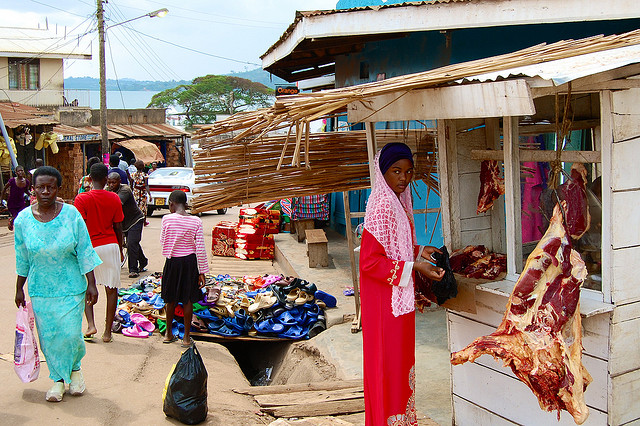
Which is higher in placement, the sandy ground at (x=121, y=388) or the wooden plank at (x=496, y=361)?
the wooden plank at (x=496, y=361)

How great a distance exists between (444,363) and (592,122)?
2636 millimetres

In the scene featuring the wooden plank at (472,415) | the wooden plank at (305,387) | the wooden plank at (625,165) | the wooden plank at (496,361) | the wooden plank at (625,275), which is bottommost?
the wooden plank at (305,387)

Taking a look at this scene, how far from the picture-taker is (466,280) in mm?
3951

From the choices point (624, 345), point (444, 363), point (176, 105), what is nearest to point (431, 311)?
point (444, 363)

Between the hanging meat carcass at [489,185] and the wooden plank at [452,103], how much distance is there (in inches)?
30.7

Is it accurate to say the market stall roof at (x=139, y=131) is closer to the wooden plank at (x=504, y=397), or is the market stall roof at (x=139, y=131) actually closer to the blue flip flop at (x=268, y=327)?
the blue flip flop at (x=268, y=327)

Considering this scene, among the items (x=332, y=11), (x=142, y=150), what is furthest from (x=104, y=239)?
(x=142, y=150)

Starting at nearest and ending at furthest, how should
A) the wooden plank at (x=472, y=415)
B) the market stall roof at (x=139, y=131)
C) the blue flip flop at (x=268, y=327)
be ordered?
the wooden plank at (x=472, y=415)
the blue flip flop at (x=268, y=327)
the market stall roof at (x=139, y=131)

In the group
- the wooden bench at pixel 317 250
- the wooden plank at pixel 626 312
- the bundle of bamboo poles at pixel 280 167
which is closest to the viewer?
the wooden plank at pixel 626 312

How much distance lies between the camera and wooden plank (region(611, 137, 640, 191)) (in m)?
3.16

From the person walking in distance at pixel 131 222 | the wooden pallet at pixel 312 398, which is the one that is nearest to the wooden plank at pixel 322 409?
the wooden pallet at pixel 312 398

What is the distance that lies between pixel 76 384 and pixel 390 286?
2.85m

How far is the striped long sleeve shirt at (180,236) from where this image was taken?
21.8 ft

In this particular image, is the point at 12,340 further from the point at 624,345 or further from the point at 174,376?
the point at 624,345
